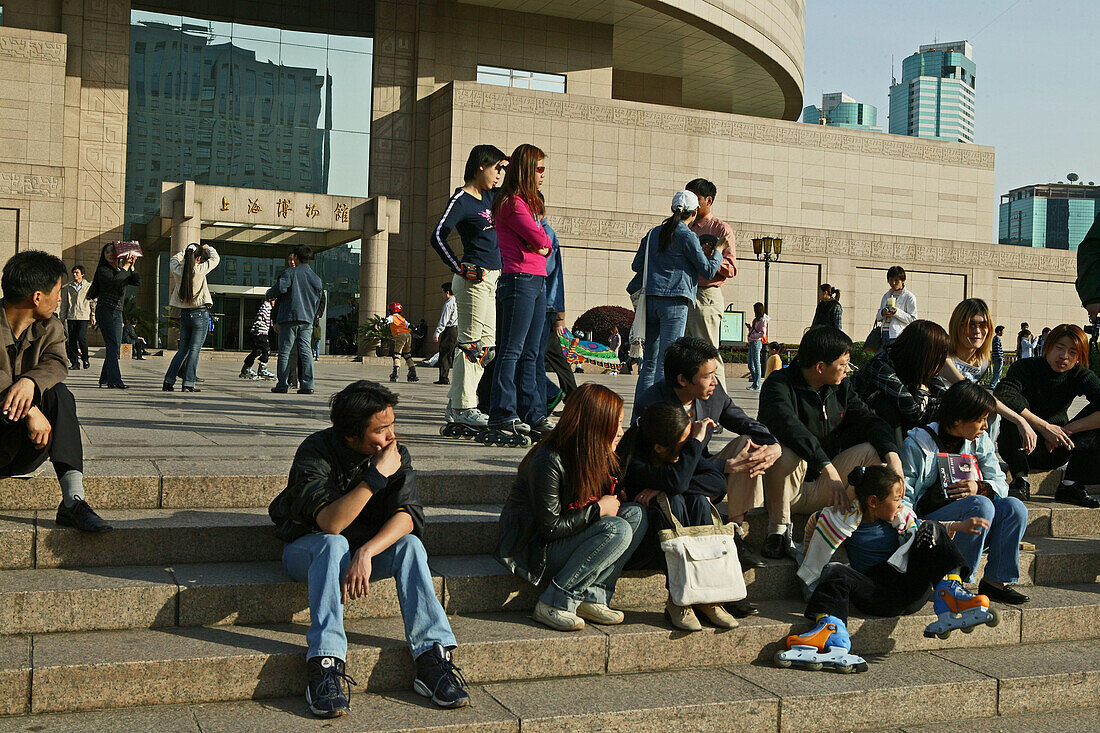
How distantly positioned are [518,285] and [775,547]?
2579 millimetres

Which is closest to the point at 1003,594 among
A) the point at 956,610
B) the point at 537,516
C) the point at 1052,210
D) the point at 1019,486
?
the point at 956,610

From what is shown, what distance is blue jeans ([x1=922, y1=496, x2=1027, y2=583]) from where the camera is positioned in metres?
5.21

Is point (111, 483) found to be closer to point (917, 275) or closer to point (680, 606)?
point (680, 606)

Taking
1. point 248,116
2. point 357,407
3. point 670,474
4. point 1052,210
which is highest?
point 1052,210

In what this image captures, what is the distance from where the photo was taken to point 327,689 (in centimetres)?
370

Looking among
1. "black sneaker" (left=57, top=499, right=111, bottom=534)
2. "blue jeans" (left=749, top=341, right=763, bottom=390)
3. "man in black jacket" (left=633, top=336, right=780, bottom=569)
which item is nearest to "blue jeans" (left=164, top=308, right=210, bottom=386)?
"black sneaker" (left=57, top=499, right=111, bottom=534)

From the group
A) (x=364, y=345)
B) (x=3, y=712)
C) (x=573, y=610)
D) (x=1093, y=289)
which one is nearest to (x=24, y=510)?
(x=3, y=712)

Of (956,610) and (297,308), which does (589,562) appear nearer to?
(956,610)

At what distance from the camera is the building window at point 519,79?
115 feet

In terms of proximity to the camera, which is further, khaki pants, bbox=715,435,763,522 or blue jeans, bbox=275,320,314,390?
blue jeans, bbox=275,320,314,390

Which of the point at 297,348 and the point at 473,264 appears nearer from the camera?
the point at 473,264

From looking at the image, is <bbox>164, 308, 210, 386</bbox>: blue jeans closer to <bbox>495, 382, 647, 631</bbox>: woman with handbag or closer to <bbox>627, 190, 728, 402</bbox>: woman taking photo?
<bbox>627, 190, 728, 402</bbox>: woman taking photo

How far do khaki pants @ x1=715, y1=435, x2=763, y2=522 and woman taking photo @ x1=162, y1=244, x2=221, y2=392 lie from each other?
25.0ft

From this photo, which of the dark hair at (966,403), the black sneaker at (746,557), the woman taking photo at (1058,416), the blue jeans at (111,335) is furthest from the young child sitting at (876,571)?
the blue jeans at (111,335)
